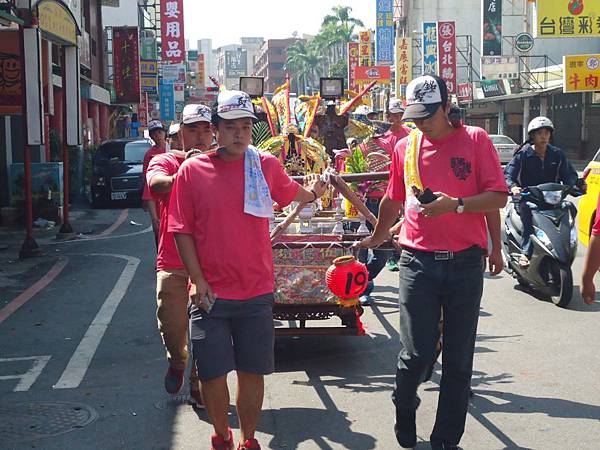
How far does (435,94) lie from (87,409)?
3.04 metres

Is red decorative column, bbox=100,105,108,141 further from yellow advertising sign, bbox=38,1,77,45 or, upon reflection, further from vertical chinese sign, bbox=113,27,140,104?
yellow advertising sign, bbox=38,1,77,45

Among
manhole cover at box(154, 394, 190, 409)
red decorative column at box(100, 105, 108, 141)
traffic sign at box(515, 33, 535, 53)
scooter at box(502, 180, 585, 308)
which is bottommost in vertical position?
manhole cover at box(154, 394, 190, 409)

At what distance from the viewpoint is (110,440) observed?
4.99 m

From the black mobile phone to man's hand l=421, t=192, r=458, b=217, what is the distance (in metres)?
0.01

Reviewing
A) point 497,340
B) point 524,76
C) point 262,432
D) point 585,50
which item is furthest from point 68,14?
point 585,50

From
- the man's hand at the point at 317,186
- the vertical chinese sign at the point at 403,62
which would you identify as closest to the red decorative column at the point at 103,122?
the vertical chinese sign at the point at 403,62

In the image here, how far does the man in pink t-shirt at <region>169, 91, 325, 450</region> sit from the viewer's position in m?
4.19

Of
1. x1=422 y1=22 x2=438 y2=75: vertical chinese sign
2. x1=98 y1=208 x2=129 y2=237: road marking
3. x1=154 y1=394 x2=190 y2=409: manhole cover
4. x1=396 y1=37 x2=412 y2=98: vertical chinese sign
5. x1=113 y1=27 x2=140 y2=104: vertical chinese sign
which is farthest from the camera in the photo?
x1=396 y1=37 x2=412 y2=98: vertical chinese sign

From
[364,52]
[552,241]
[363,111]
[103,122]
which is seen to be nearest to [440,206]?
[552,241]

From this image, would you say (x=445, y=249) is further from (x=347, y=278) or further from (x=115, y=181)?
(x=115, y=181)

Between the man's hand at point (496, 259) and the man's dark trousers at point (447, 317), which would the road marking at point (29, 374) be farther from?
the man's hand at point (496, 259)

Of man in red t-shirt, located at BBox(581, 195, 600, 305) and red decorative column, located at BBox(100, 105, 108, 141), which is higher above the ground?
red decorative column, located at BBox(100, 105, 108, 141)

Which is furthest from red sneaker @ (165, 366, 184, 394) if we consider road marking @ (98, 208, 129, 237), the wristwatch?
road marking @ (98, 208, 129, 237)

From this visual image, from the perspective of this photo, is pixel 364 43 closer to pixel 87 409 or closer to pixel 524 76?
pixel 524 76
